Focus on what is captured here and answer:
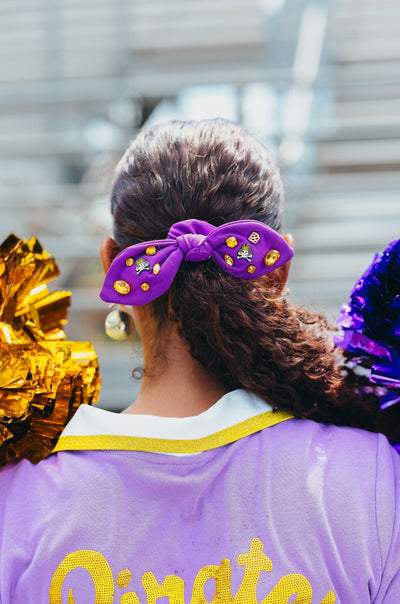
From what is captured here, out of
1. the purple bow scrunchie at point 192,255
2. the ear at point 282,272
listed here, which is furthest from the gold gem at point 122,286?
the ear at point 282,272

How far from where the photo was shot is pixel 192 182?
0.88 m

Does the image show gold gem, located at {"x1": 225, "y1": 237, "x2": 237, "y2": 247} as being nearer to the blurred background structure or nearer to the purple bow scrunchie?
the purple bow scrunchie

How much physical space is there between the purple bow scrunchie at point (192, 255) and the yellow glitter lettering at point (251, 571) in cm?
35

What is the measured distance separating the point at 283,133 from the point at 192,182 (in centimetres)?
226

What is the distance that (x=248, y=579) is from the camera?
77 cm

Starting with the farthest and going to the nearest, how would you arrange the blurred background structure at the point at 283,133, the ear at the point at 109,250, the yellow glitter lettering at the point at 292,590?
1. the blurred background structure at the point at 283,133
2. the ear at the point at 109,250
3. the yellow glitter lettering at the point at 292,590

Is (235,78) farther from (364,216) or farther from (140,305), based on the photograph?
(140,305)

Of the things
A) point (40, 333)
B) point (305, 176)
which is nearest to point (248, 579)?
point (40, 333)

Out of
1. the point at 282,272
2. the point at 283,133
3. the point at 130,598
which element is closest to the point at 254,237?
the point at 282,272

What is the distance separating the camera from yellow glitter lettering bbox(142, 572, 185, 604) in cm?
78

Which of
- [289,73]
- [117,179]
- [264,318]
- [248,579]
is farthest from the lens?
[289,73]

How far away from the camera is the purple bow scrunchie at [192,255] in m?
0.85

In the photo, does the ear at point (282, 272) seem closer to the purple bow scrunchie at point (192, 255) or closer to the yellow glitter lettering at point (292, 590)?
the purple bow scrunchie at point (192, 255)

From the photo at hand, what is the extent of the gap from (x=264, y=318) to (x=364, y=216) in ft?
7.69
